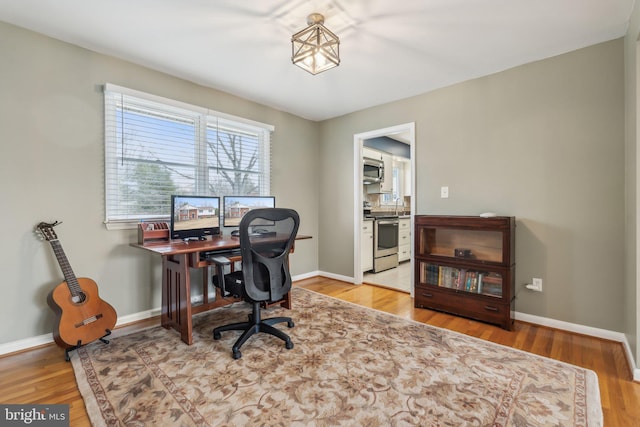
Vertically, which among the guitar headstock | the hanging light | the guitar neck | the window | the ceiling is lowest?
the guitar neck

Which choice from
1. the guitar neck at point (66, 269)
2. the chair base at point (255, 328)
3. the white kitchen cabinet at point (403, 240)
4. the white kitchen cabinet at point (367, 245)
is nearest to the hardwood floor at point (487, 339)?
the guitar neck at point (66, 269)

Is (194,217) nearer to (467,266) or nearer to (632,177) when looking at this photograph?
(467,266)

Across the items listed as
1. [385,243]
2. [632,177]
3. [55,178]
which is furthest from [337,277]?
[55,178]

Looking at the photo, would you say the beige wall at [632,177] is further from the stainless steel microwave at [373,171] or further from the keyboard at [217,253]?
the stainless steel microwave at [373,171]

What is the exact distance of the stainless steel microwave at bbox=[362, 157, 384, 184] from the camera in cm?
487

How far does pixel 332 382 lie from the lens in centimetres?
176

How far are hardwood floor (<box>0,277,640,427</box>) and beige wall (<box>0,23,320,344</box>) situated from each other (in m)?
0.37

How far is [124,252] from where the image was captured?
8.75ft

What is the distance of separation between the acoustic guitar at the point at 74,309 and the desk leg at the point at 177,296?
0.41 meters

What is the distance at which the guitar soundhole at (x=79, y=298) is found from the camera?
2.17 meters

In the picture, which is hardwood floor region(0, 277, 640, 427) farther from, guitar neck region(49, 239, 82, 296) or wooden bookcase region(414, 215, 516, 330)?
guitar neck region(49, 239, 82, 296)

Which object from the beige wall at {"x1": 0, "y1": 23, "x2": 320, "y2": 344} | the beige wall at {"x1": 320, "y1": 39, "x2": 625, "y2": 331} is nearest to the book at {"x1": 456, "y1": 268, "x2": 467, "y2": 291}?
the beige wall at {"x1": 320, "y1": 39, "x2": 625, "y2": 331}

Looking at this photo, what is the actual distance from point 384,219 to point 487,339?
2.59m

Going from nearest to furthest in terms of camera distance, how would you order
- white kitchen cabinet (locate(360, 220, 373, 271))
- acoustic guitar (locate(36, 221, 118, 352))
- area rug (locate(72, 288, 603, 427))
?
area rug (locate(72, 288, 603, 427))
acoustic guitar (locate(36, 221, 118, 352))
white kitchen cabinet (locate(360, 220, 373, 271))
